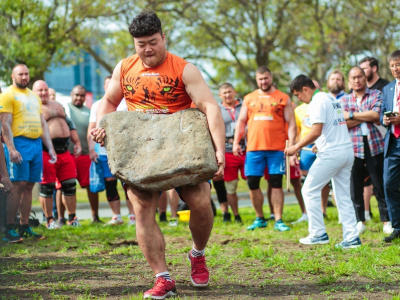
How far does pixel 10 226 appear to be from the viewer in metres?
7.95

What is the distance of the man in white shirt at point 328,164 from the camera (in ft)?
22.1

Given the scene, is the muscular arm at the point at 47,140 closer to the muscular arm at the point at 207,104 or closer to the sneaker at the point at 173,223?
the sneaker at the point at 173,223

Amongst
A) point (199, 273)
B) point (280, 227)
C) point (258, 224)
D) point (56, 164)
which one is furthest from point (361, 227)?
point (56, 164)

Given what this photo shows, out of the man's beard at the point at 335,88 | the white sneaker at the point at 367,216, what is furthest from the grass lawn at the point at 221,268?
the man's beard at the point at 335,88

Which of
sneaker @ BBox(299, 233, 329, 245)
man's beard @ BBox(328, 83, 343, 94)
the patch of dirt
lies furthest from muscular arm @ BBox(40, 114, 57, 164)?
man's beard @ BBox(328, 83, 343, 94)

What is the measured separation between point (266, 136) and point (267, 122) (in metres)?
0.24

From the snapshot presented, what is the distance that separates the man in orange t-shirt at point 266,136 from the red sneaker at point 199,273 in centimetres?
406

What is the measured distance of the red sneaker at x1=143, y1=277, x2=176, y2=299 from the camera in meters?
4.38

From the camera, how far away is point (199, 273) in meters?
4.83

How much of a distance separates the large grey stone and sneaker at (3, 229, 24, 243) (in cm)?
371

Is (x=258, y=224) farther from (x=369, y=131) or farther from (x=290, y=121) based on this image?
(x=369, y=131)

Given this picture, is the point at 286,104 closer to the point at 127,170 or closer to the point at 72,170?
the point at 72,170

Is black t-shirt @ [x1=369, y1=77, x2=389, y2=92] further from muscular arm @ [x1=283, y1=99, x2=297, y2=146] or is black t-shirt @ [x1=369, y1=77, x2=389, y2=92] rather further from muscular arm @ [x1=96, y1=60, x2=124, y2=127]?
muscular arm @ [x1=96, y1=60, x2=124, y2=127]

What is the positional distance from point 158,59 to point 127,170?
0.98 metres
